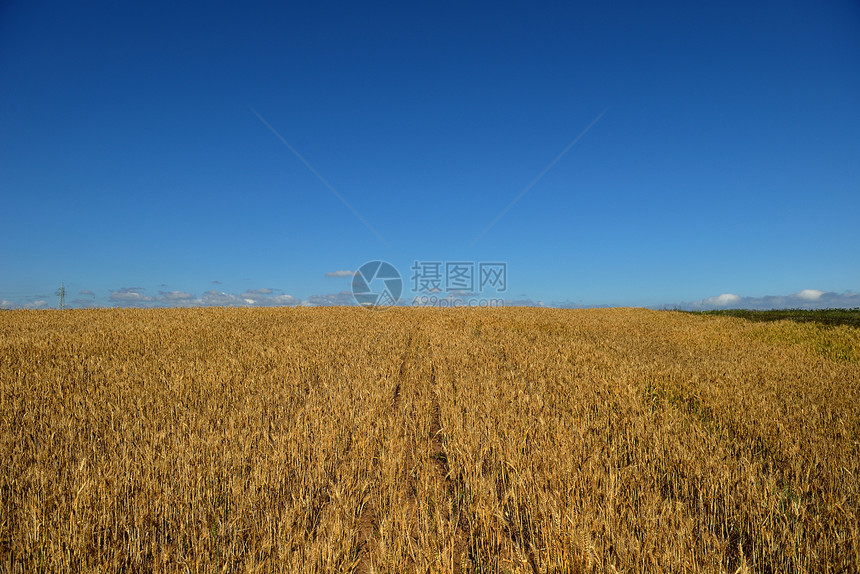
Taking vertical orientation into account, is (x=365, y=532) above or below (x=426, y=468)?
below

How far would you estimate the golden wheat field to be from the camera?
2.55m

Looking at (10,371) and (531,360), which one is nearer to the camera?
(10,371)

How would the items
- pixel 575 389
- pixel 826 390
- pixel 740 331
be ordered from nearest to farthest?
1. pixel 575 389
2. pixel 826 390
3. pixel 740 331

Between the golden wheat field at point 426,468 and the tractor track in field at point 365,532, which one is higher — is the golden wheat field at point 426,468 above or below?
above

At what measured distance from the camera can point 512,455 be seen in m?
3.86

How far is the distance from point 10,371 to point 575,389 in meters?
10.0

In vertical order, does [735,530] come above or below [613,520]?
below

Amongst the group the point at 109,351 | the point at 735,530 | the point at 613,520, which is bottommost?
the point at 735,530

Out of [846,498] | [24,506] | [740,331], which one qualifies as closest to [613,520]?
[846,498]

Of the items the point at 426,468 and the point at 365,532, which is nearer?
the point at 365,532

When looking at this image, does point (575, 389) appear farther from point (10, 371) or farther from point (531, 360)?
point (10, 371)

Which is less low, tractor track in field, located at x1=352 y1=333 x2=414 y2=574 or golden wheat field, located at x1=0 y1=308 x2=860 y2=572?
golden wheat field, located at x1=0 y1=308 x2=860 y2=572

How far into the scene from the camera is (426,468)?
367 centimetres

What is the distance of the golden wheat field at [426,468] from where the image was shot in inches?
100
